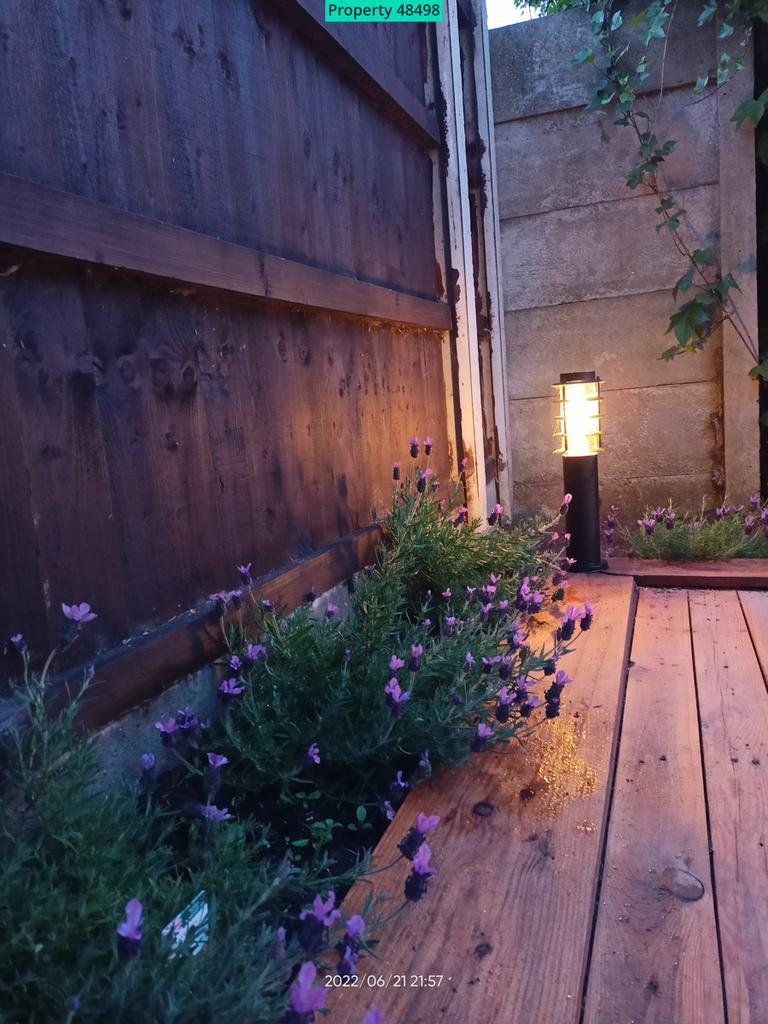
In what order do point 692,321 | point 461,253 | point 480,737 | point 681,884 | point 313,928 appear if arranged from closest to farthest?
point 313,928 → point 681,884 → point 480,737 → point 461,253 → point 692,321

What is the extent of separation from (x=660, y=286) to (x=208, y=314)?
2.80m

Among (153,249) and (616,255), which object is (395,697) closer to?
(153,249)

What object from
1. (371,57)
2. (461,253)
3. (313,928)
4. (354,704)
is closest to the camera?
(313,928)

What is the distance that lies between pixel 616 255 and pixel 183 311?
112 inches

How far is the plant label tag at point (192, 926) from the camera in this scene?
32.9 inches

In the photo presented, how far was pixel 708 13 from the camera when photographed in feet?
10.8

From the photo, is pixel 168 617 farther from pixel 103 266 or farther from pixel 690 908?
pixel 690 908

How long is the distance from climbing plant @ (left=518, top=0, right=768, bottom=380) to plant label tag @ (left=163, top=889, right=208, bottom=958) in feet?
10.9

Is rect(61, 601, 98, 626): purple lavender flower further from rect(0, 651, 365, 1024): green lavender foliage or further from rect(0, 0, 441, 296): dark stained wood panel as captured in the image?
rect(0, 0, 441, 296): dark stained wood panel

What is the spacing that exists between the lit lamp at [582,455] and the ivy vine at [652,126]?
87 cm

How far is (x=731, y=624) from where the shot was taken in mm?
2389

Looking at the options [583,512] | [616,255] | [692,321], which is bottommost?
[583,512]

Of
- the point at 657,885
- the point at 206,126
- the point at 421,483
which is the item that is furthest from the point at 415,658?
the point at 206,126

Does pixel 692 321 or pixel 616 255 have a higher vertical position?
pixel 616 255
